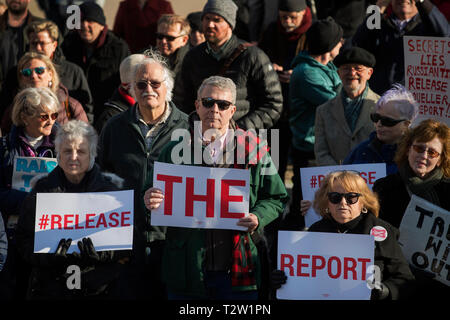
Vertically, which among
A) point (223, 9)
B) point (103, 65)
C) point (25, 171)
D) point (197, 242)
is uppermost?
point (223, 9)

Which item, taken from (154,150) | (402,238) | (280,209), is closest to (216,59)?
(154,150)

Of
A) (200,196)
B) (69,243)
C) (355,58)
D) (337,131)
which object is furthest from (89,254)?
(355,58)

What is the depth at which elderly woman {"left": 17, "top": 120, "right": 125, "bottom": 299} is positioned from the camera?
5.65 metres

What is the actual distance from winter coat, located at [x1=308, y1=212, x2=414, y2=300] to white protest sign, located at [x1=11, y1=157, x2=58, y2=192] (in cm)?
215

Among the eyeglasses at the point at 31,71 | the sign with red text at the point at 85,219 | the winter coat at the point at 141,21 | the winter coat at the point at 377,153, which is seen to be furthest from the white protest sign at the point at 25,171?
the winter coat at the point at 141,21

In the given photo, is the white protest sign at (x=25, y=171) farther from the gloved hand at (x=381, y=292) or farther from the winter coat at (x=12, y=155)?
the gloved hand at (x=381, y=292)

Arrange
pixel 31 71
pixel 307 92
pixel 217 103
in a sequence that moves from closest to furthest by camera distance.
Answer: pixel 217 103
pixel 31 71
pixel 307 92

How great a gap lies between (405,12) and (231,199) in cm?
355

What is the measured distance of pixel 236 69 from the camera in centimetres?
775

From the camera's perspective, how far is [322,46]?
8133 mm

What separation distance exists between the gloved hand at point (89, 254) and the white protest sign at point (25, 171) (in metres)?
0.88

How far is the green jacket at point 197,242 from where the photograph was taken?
570cm

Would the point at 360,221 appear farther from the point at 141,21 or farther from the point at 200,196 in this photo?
the point at 141,21

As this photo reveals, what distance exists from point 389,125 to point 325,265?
1.47 meters
